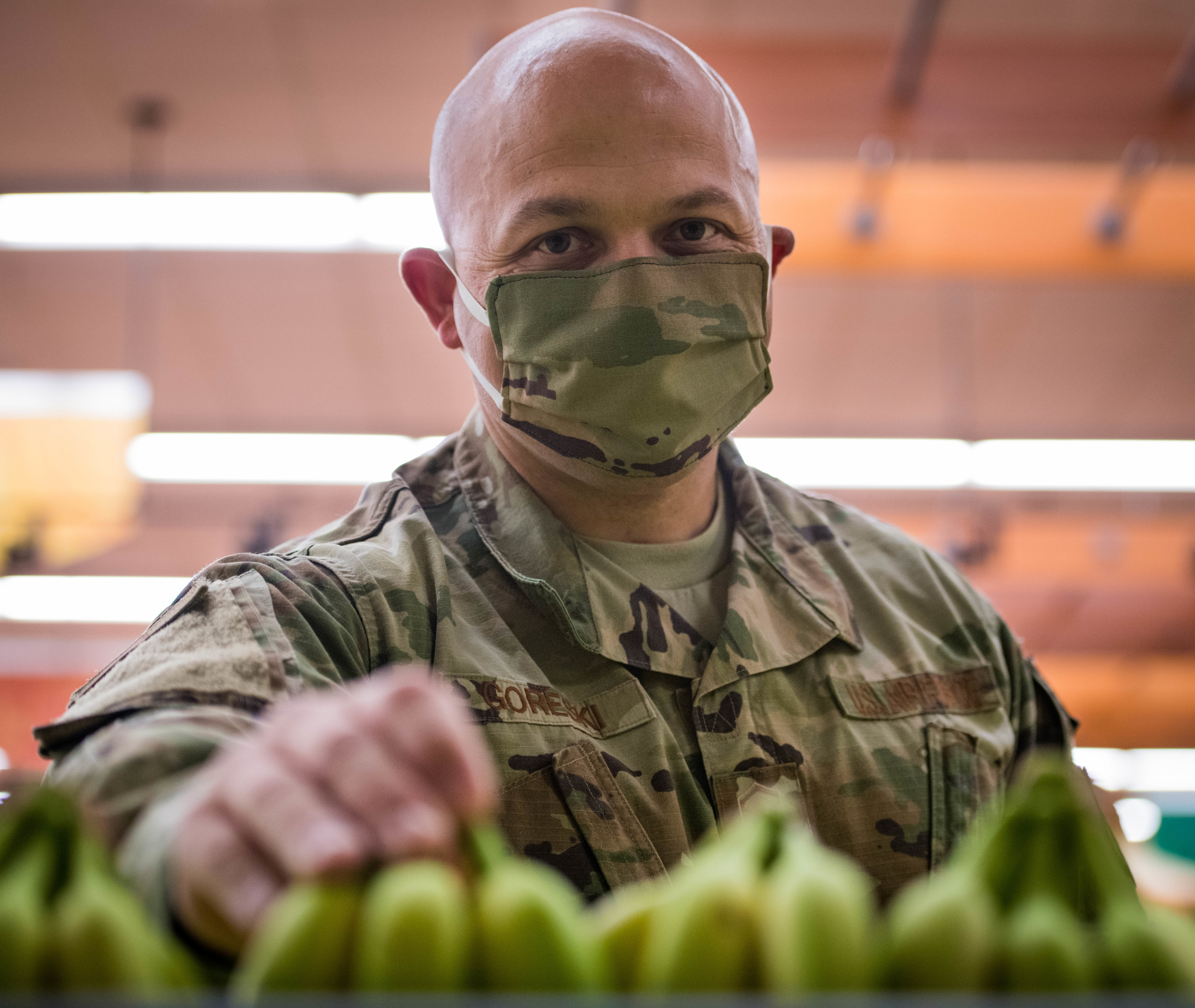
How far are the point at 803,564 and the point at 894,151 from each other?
2.82m

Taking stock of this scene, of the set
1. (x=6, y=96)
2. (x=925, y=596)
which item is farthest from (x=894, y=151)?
(x=6, y=96)

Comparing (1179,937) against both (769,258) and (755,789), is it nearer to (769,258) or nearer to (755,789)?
(755,789)

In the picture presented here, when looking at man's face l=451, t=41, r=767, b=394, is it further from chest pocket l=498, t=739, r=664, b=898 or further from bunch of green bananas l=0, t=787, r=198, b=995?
bunch of green bananas l=0, t=787, r=198, b=995

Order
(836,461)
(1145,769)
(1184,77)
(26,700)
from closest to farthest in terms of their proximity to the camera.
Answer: (1184,77), (836,461), (26,700), (1145,769)

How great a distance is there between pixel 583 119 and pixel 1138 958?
1439mm

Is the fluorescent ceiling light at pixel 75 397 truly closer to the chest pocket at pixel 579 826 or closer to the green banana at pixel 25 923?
the chest pocket at pixel 579 826

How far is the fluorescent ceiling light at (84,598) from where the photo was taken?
9.34m

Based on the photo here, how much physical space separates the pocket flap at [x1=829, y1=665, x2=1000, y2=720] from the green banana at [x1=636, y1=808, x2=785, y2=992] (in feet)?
3.58

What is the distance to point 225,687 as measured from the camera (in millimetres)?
1149

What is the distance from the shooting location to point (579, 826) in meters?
1.51

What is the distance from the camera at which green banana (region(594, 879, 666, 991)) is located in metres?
0.75

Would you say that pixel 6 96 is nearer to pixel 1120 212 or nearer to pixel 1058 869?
pixel 1120 212

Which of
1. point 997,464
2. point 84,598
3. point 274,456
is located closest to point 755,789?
point 274,456

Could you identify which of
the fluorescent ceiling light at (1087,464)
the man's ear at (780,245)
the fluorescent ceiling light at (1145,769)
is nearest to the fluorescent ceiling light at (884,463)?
the fluorescent ceiling light at (1087,464)
